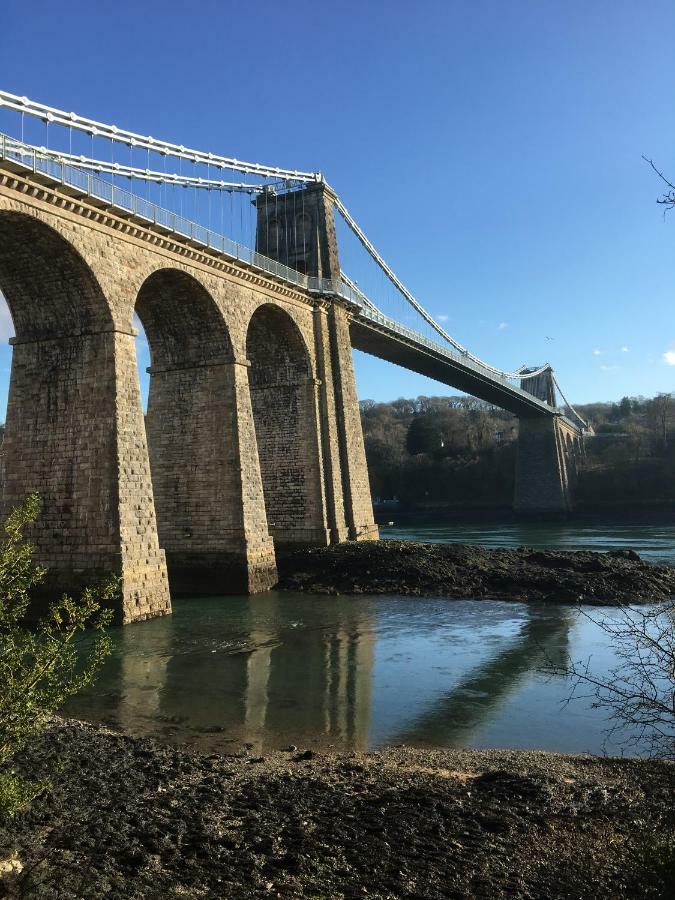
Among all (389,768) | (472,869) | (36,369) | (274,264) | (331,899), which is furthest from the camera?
(274,264)

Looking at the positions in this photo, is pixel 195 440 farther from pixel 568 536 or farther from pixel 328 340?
pixel 568 536

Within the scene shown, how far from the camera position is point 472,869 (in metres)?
4.86

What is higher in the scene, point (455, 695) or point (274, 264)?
point (274, 264)

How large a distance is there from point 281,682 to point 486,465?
2259 inches

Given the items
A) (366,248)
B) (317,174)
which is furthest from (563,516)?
(317,174)

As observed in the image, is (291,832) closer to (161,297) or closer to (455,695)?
(455,695)

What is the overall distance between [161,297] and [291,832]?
57.4ft

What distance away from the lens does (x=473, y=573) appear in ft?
71.1

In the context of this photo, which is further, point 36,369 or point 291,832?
point 36,369

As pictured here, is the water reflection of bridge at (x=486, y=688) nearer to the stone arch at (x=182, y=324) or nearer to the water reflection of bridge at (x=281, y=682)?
the water reflection of bridge at (x=281, y=682)

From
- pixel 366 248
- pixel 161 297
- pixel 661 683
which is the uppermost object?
pixel 366 248

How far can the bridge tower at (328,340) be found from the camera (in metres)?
26.3

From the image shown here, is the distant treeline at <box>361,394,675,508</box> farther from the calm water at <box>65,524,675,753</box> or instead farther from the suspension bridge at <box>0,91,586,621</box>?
the calm water at <box>65,524,675,753</box>

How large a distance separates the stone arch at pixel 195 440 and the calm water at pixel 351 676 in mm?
2146
